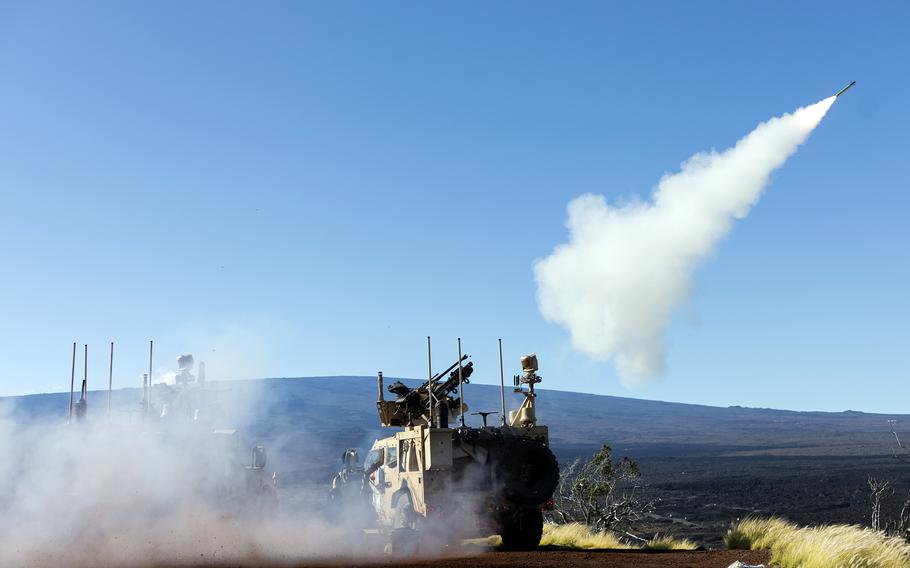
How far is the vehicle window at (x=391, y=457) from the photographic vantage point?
2100 centimetres

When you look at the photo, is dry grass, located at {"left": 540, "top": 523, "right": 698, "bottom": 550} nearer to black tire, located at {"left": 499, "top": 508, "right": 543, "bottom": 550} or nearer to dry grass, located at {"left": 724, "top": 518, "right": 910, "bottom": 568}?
black tire, located at {"left": 499, "top": 508, "right": 543, "bottom": 550}

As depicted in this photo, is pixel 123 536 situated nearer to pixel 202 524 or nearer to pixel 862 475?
pixel 202 524

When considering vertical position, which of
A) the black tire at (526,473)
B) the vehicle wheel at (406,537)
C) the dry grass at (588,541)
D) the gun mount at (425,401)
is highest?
the gun mount at (425,401)

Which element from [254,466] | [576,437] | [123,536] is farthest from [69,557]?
[576,437]

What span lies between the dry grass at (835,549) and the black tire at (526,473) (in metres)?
4.11

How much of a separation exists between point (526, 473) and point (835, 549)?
6111 mm

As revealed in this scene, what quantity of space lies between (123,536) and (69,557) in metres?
1.29

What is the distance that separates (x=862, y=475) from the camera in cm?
7169

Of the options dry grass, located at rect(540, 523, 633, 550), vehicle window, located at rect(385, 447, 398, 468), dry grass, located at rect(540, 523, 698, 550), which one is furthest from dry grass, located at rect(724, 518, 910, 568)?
vehicle window, located at rect(385, 447, 398, 468)

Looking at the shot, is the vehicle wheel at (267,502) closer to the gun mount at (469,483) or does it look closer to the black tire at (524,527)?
the gun mount at (469,483)

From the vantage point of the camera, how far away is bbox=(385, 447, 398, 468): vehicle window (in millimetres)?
21000

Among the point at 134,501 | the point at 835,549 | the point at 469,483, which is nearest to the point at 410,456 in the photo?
the point at 469,483

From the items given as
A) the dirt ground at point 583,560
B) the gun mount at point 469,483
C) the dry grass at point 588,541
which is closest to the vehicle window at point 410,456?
the gun mount at point 469,483

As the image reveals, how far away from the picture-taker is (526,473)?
19.9 metres
